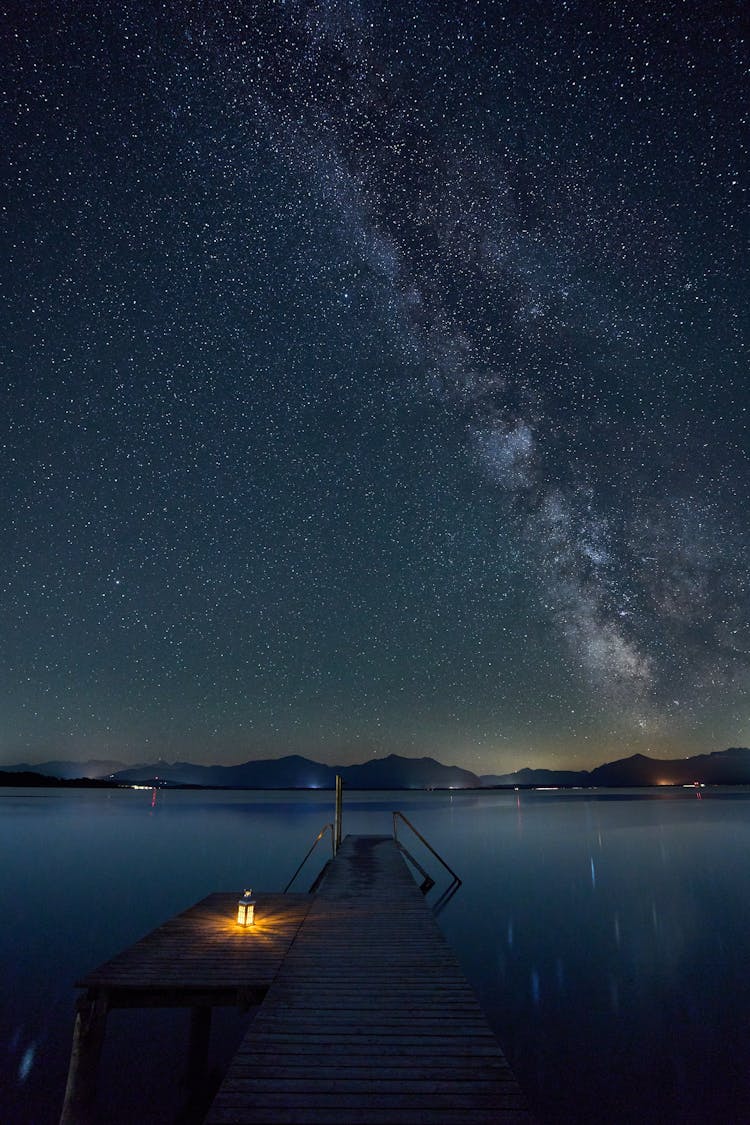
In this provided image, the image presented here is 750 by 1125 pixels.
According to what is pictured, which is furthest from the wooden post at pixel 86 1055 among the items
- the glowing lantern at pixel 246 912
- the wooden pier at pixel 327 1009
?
the glowing lantern at pixel 246 912

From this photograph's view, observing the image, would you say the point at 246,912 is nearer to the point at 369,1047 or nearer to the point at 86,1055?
the point at 86,1055

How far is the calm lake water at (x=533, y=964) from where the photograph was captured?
1241cm

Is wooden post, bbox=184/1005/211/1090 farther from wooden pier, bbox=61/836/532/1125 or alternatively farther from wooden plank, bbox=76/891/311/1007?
wooden plank, bbox=76/891/311/1007

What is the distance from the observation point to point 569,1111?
11.7 metres

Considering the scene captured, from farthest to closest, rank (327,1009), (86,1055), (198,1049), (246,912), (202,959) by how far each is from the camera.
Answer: (198,1049) → (246,912) → (202,959) → (86,1055) → (327,1009)

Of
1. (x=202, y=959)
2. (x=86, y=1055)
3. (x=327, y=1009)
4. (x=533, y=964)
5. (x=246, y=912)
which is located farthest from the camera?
(x=533, y=964)

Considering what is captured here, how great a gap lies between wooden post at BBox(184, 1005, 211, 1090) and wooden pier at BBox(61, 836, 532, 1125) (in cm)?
3

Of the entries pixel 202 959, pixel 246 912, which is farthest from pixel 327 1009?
pixel 246 912

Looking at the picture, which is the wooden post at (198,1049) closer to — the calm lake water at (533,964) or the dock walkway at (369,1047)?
the calm lake water at (533,964)

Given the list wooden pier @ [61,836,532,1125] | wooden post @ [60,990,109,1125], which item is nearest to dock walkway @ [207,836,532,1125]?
wooden pier @ [61,836,532,1125]

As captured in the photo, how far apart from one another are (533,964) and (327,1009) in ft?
54.5

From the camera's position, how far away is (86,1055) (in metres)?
9.04

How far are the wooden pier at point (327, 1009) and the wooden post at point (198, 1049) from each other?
0.03m

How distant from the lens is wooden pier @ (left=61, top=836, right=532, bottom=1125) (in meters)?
5.31
